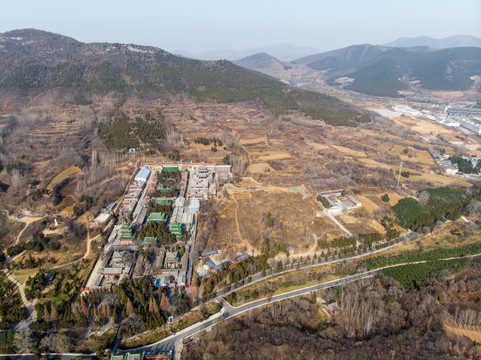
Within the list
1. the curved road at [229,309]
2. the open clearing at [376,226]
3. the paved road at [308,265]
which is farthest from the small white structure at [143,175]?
the open clearing at [376,226]

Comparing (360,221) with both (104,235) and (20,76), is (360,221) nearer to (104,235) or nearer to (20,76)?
(104,235)

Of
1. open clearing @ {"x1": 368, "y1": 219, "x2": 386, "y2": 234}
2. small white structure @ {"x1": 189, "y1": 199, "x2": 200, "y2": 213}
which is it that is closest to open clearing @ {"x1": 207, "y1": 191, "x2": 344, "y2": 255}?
small white structure @ {"x1": 189, "y1": 199, "x2": 200, "y2": 213}

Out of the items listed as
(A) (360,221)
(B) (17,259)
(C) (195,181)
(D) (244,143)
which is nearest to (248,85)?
(D) (244,143)

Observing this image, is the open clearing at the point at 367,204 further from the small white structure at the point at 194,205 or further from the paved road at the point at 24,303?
the paved road at the point at 24,303

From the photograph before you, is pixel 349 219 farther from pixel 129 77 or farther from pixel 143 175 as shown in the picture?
pixel 129 77

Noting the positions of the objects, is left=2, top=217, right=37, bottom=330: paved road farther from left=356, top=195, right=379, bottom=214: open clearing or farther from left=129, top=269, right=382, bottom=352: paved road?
left=356, top=195, right=379, bottom=214: open clearing
